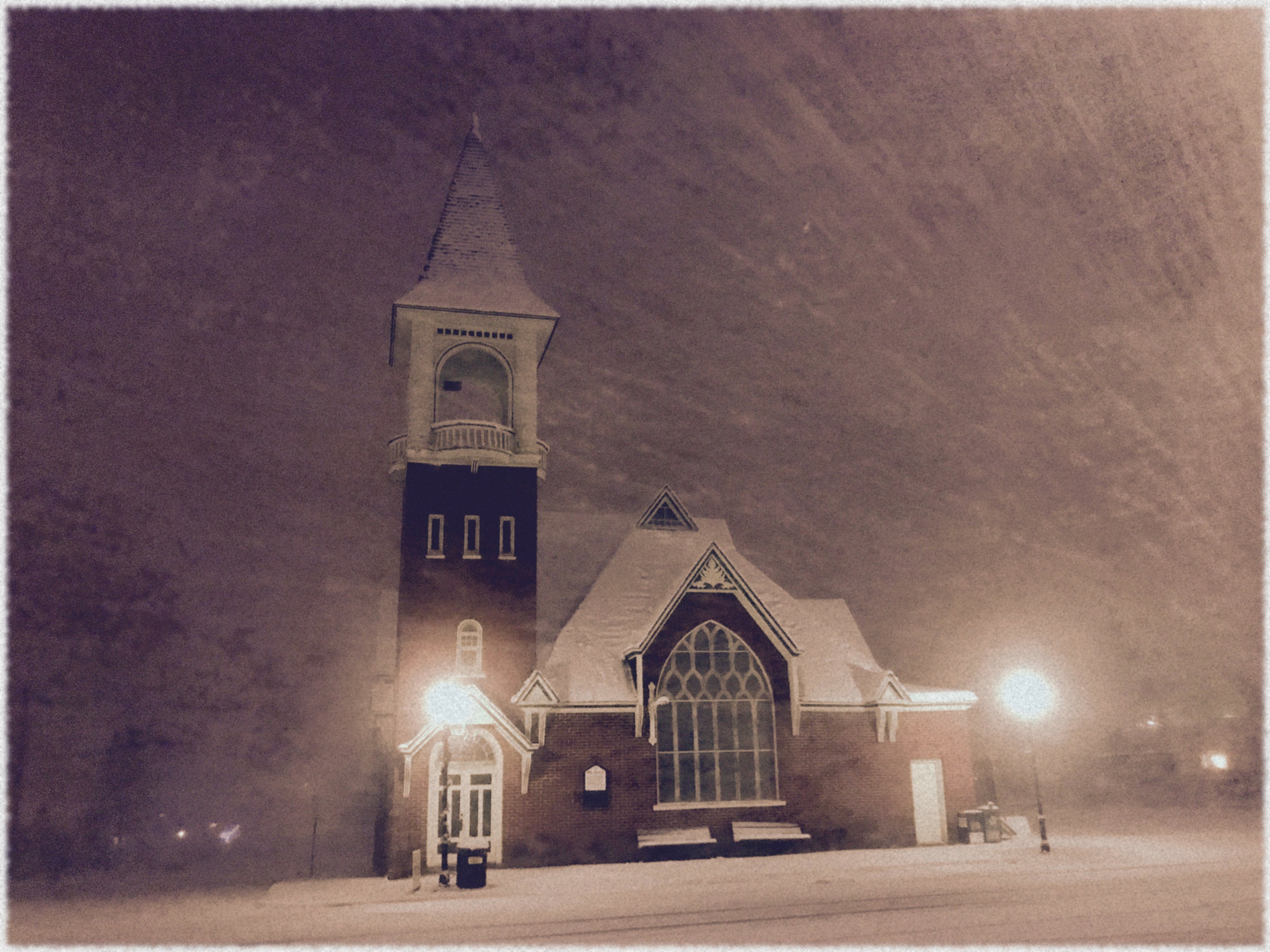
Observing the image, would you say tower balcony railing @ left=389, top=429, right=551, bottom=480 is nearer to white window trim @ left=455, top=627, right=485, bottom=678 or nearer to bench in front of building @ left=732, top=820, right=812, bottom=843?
white window trim @ left=455, top=627, right=485, bottom=678

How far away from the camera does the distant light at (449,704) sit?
62.5ft

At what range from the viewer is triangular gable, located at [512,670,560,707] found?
71.4 ft

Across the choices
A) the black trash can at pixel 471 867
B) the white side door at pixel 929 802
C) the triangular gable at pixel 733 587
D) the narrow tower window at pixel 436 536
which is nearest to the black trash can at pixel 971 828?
the white side door at pixel 929 802

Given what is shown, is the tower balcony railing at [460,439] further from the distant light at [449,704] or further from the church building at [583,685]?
the distant light at [449,704]

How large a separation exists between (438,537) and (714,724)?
34.4ft

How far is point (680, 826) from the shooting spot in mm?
21859

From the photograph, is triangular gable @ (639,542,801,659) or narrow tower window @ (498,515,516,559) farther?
narrow tower window @ (498,515,516,559)

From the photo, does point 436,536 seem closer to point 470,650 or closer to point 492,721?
point 470,650

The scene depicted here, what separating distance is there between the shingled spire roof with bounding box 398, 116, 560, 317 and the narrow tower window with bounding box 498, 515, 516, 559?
7.34 m

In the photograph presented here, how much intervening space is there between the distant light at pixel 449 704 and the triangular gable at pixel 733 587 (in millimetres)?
7205

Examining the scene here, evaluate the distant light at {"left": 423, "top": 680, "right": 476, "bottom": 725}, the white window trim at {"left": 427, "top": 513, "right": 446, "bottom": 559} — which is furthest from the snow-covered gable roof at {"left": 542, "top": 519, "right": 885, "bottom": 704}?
the white window trim at {"left": 427, "top": 513, "right": 446, "bottom": 559}

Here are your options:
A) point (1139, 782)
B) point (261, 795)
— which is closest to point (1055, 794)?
point (1139, 782)

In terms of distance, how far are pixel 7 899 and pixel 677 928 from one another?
19.8 metres

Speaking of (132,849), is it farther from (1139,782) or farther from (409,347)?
(1139,782)
